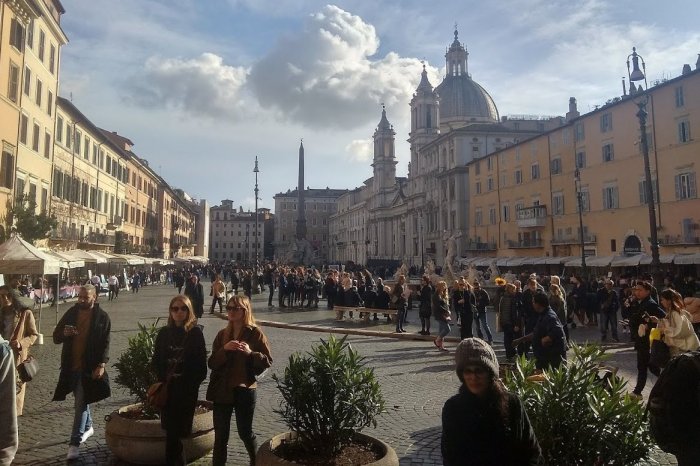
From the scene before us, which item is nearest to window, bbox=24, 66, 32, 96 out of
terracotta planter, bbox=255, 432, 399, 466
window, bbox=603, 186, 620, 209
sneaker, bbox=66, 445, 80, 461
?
sneaker, bbox=66, 445, 80, 461

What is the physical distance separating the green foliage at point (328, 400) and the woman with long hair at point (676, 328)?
14.1ft

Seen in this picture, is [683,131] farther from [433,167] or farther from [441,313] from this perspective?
[433,167]

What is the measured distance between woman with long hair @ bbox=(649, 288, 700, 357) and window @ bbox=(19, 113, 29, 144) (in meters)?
27.5

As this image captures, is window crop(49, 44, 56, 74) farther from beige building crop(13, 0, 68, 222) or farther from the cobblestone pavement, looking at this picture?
the cobblestone pavement

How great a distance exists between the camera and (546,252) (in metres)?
47.8

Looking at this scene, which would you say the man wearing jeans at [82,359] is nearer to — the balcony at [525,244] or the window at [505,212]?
the balcony at [525,244]

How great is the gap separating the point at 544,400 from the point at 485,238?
57275 millimetres

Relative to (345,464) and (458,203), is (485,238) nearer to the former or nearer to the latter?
(458,203)

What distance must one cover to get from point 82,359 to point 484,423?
4548 millimetres

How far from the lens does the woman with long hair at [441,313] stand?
41.8ft

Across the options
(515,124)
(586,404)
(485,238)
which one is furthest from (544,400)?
(515,124)

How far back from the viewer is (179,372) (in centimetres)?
454

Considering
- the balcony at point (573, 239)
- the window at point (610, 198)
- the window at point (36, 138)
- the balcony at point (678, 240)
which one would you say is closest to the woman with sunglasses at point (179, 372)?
the window at point (36, 138)

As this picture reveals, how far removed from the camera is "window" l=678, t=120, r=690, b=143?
33.0 meters
